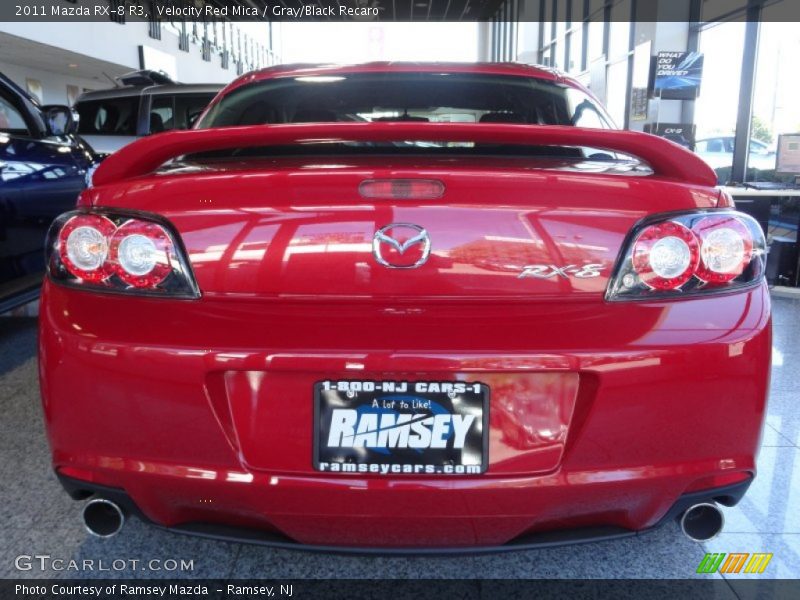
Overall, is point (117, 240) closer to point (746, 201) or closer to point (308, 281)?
point (308, 281)

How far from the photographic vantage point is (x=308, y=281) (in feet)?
3.81

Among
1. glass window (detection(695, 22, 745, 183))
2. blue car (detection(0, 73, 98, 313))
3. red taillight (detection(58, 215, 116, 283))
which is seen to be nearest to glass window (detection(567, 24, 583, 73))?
glass window (detection(695, 22, 745, 183))

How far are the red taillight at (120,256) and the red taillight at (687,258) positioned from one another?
0.78 meters

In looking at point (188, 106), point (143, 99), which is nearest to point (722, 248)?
point (188, 106)

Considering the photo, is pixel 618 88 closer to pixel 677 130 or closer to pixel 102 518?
pixel 677 130

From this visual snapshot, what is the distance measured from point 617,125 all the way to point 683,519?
1.20 m

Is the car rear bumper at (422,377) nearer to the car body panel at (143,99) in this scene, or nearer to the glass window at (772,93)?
the car body panel at (143,99)

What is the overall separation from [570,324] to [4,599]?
1380 millimetres

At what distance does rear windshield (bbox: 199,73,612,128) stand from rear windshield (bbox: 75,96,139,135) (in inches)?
189

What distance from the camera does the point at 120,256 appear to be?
123 cm

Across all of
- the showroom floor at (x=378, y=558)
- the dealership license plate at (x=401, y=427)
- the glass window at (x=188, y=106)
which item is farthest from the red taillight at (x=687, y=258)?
the glass window at (x=188, y=106)

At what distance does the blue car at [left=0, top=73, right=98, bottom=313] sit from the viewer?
10.0ft

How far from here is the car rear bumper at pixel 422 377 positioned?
113 cm

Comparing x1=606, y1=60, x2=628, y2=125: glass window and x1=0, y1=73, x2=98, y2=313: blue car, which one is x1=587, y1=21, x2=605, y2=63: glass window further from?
x1=0, y1=73, x2=98, y2=313: blue car
